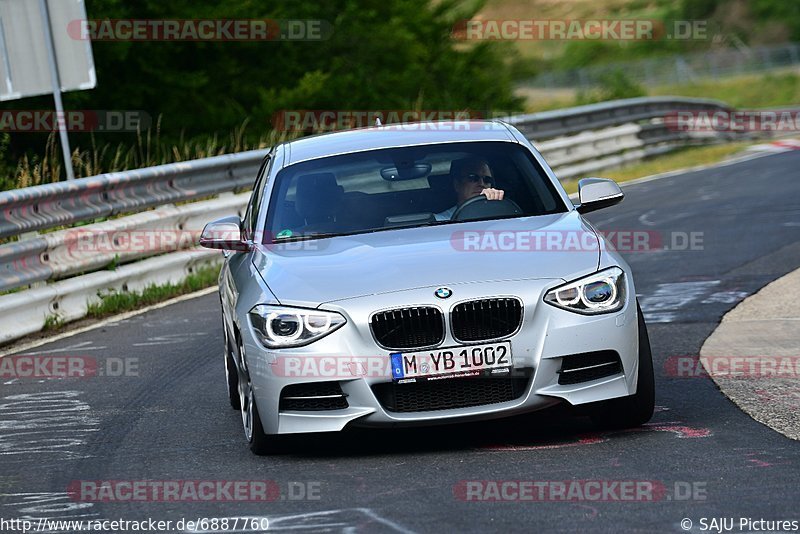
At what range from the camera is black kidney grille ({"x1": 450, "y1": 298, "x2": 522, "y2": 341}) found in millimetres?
6469

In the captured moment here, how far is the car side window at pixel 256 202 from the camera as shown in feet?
27.1

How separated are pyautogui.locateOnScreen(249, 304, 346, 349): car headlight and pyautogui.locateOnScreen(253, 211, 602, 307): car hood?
0.17 feet

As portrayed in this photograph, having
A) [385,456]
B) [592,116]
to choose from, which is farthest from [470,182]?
[592,116]

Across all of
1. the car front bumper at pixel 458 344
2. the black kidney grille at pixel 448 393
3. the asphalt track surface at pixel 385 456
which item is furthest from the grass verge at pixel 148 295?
the black kidney grille at pixel 448 393

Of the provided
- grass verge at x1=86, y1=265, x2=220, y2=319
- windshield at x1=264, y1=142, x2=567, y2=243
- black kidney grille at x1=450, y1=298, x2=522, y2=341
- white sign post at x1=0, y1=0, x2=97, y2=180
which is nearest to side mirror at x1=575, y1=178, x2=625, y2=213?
windshield at x1=264, y1=142, x2=567, y2=243

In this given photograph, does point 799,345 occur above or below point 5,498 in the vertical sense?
below

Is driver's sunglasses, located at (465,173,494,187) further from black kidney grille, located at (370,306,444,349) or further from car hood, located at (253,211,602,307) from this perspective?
black kidney grille, located at (370,306,444,349)

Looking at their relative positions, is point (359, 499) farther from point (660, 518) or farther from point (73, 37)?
point (73, 37)

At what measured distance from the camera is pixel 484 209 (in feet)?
25.4

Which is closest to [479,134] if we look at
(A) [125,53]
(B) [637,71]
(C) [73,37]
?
(C) [73,37]

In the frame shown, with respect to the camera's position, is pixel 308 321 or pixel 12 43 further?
pixel 12 43

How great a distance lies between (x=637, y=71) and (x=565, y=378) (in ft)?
207

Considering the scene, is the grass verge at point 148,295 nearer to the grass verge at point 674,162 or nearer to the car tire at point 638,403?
the car tire at point 638,403

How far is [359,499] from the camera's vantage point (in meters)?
5.85
